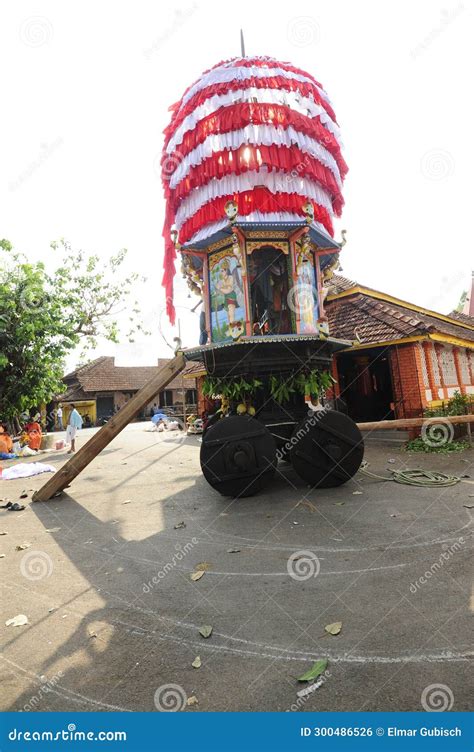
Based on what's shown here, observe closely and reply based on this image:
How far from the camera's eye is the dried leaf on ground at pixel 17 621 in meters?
3.35

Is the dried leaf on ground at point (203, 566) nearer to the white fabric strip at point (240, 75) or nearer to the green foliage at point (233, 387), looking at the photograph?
the green foliage at point (233, 387)

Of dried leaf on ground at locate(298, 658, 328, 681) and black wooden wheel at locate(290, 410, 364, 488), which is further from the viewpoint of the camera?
black wooden wheel at locate(290, 410, 364, 488)

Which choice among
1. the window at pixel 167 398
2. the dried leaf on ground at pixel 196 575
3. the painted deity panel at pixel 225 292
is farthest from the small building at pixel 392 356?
the window at pixel 167 398

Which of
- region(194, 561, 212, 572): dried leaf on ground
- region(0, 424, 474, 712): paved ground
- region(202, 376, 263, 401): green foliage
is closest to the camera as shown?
region(0, 424, 474, 712): paved ground

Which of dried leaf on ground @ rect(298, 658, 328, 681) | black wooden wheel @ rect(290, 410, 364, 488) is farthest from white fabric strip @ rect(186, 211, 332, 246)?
dried leaf on ground @ rect(298, 658, 328, 681)

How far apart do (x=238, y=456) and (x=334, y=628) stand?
3.71 metres

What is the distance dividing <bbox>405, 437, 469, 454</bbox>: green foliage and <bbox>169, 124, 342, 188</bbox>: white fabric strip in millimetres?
8302

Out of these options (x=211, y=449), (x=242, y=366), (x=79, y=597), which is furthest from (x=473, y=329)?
(x=79, y=597)

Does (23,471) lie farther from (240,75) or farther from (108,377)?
(108,377)

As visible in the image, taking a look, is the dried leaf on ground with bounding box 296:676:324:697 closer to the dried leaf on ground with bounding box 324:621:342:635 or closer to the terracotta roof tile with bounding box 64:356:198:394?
the dried leaf on ground with bounding box 324:621:342:635

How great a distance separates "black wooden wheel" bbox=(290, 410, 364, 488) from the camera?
275 inches

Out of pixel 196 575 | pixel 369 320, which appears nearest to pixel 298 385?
pixel 196 575

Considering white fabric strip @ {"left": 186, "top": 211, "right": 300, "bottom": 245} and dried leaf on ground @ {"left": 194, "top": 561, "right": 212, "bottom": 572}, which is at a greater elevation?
A: white fabric strip @ {"left": 186, "top": 211, "right": 300, "bottom": 245}

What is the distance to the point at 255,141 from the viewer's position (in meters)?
8.38
